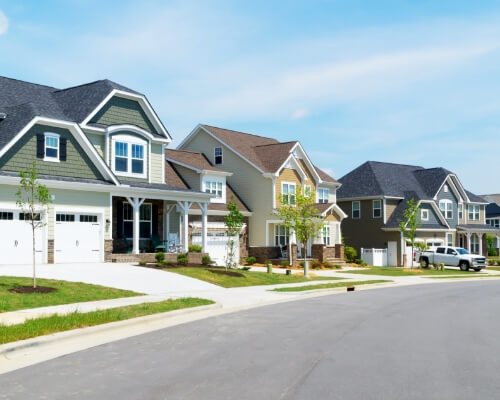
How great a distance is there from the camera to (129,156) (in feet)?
110

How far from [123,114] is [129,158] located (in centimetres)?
237

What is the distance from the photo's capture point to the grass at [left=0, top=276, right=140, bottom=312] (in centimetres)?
1647

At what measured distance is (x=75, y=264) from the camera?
2741 centimetres

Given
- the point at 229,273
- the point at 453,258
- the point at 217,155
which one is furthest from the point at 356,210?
the point at 229,273

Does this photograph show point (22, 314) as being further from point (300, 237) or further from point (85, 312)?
point (300, 237)

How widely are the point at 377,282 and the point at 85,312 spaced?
19081mm

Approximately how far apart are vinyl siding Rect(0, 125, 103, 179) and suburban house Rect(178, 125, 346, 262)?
12.7 meters

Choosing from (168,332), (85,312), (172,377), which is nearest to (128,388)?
(172,377)

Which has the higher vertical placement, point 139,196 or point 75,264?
point 139,196

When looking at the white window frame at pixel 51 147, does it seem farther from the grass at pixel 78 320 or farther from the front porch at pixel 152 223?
the grass at pixel 78 320

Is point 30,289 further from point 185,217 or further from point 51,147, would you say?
point 185,217

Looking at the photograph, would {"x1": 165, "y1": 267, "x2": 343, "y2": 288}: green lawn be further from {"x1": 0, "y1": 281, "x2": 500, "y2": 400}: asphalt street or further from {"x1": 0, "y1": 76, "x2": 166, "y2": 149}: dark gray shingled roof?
{"x1": 0, "y1": 281, "x2": 500, "y2": 400}: asphalt street

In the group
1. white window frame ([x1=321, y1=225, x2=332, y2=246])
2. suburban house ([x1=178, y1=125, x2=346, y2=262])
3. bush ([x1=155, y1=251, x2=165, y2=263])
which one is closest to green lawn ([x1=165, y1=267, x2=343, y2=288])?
bush ([x1=155, y1=251, x2=165, y2=263])

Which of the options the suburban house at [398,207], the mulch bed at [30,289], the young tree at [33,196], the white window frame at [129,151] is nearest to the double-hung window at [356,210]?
the suburban house at [398,207]
